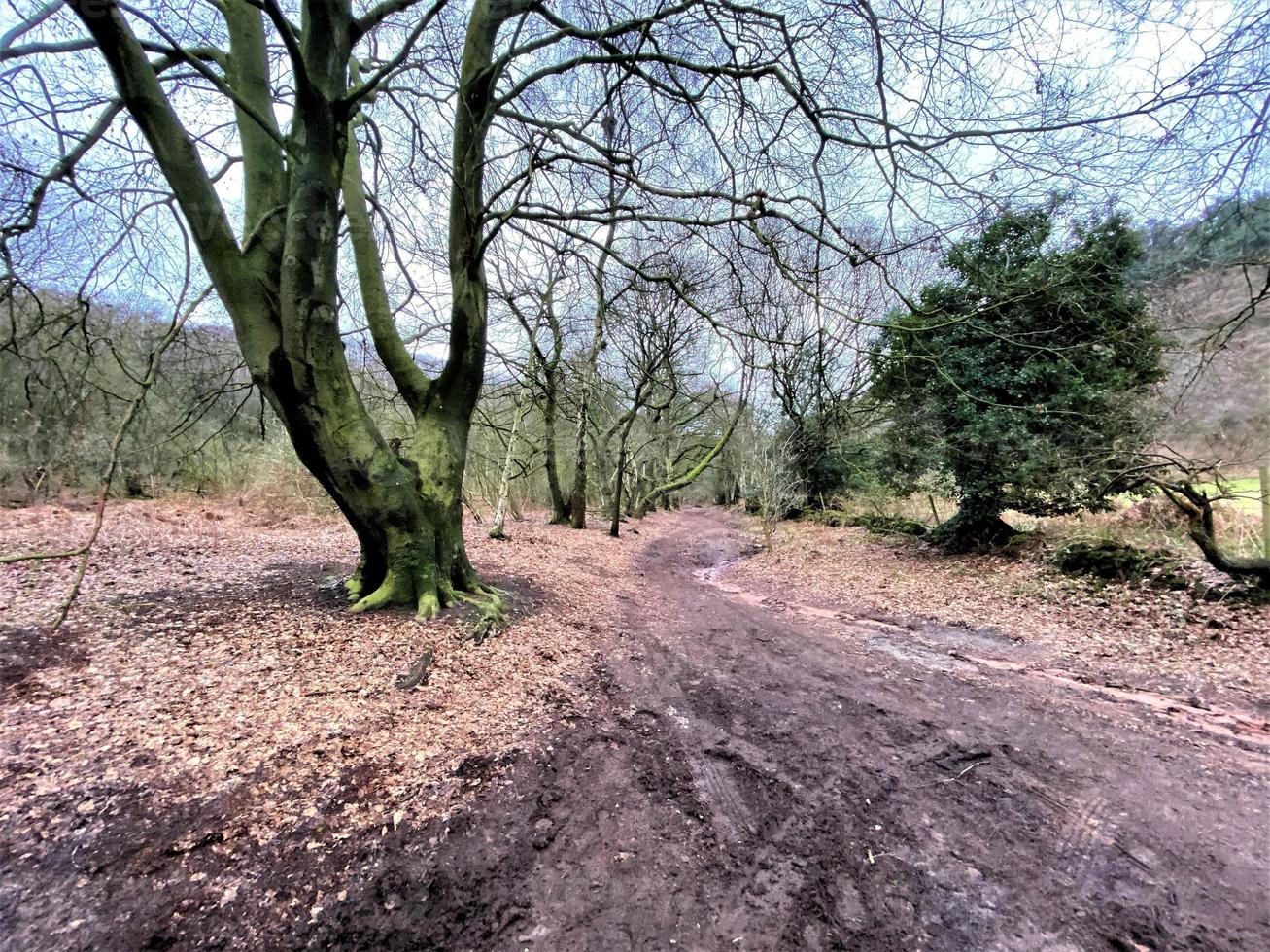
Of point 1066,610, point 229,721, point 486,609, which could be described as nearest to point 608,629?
point 486,609

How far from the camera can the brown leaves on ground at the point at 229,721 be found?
1.79 meters

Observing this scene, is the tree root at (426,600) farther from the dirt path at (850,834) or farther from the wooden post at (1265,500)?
the wooden post at (1265,500)

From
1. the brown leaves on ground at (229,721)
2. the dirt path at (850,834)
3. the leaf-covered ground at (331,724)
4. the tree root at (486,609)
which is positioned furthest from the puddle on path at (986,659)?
the tree root at (486,609)

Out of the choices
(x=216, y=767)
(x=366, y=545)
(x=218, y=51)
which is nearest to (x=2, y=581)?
(x=366, y=545)

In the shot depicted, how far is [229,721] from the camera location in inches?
103

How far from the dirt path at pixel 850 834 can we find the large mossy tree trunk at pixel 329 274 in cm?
248

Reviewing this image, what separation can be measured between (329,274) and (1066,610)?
28.8 feet

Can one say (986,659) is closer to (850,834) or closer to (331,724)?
(850,834)

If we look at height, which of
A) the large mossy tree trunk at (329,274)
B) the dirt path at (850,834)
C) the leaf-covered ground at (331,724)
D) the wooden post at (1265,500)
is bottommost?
the dirt path at (850,834)

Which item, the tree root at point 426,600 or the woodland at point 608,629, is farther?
the tree root at point 426,600

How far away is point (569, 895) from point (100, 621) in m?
4.13

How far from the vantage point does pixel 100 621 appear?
3.64m

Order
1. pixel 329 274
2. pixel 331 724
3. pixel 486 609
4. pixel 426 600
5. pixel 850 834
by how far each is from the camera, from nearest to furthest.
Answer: pixel 850 834 < pixel 331 724 < pixel 329 274 < pixel 426 600 < pixel 486 609

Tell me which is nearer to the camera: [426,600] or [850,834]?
[850,834]
